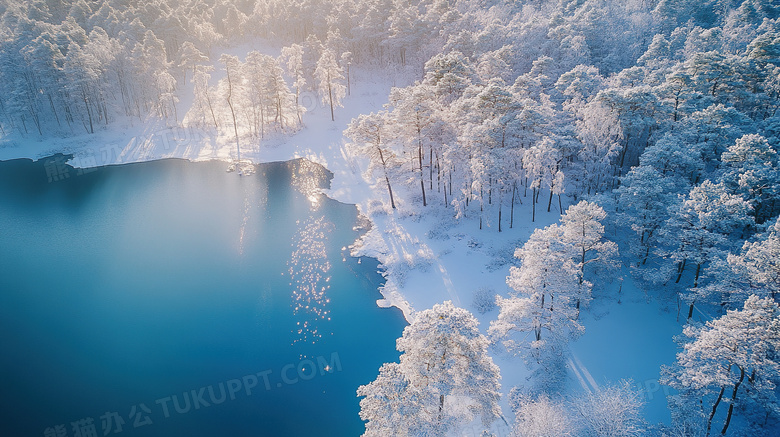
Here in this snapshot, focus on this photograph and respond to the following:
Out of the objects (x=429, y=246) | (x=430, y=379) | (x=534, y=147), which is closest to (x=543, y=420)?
(x=430, y=379)

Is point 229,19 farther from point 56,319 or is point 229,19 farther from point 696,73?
point 696,73

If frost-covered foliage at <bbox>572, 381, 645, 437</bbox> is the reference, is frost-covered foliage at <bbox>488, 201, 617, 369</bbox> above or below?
above

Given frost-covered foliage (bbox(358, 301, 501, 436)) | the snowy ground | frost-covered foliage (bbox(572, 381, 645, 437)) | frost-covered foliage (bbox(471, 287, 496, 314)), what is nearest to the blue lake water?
the snowy ground

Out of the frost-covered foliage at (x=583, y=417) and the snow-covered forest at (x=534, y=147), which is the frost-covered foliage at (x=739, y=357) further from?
the frost-covered foliage at (x=583, y=417)

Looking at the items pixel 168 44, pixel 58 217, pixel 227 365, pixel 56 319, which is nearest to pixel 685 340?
pixel 227 365

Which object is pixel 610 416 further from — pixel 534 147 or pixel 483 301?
pixel 534 147

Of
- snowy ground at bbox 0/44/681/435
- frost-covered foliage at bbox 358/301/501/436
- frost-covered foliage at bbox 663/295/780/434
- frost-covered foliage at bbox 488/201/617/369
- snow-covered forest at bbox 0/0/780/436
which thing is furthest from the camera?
snowy ground at bbox 0/44/681/435

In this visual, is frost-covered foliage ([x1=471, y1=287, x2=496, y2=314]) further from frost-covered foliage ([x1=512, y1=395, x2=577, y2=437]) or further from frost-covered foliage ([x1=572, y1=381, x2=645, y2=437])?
frost-covered foliage ([x1=572, y1=381, x2=645, y2=437])
